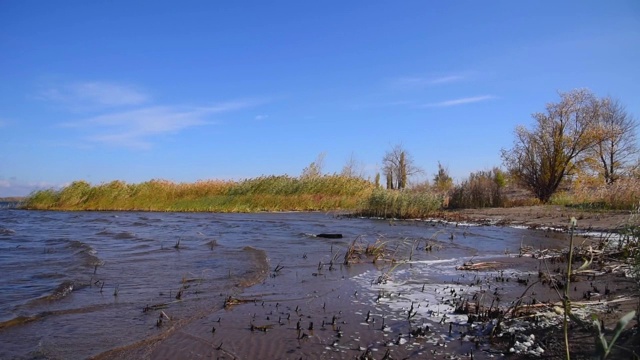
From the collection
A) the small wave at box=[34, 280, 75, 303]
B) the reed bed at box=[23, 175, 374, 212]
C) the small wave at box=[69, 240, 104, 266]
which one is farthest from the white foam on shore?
the reed bed at box=[23, 175, 374, 212]

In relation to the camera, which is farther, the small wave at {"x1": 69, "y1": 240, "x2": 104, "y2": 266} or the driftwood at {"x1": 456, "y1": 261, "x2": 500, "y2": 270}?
the small wave at {"x1": 69, "y1": 240, "x2": 104, "y2": 266}

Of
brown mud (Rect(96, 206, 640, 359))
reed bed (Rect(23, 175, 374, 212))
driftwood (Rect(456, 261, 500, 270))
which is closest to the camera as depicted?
brown mud (Rect(96, 206, 640, 359))

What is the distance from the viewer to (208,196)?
32281 millimetres

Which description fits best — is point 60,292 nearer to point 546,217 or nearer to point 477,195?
point 546,217

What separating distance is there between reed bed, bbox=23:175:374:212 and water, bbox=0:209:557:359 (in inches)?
634

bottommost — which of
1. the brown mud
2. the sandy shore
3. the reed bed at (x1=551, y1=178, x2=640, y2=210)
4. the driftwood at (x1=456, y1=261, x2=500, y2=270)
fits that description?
the brown mud

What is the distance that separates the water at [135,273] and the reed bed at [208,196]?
16113mm

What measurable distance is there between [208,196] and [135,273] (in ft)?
81.9

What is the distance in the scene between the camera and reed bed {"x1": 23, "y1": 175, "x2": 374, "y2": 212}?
99.8 feet

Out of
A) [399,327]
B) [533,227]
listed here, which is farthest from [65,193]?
[399,327]

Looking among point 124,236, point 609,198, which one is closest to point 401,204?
point 609,198

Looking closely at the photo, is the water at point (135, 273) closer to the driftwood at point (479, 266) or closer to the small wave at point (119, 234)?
the small wave at point (119, 234)

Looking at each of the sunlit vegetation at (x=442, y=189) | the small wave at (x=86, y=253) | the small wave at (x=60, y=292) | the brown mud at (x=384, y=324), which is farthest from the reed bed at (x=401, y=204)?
the small wave at (x=60, y=292)

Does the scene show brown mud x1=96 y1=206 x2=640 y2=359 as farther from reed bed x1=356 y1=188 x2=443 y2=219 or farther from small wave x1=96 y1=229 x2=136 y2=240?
reed bed x1=356 y1=188 x2=443 y2=219
